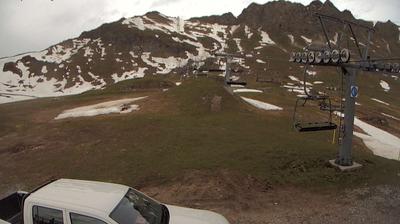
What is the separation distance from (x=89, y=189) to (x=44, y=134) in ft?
87.1

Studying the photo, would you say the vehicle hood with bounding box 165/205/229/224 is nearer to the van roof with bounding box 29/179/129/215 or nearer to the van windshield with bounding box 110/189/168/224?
the van windshield with bounding box 110/189/168/224

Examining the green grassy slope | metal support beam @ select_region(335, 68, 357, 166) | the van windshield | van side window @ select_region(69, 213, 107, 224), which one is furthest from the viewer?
the green grassy slope

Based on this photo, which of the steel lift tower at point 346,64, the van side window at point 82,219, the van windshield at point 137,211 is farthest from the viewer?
the steel lift tower at point 346,64

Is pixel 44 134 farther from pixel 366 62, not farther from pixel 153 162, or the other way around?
pixel 366 62

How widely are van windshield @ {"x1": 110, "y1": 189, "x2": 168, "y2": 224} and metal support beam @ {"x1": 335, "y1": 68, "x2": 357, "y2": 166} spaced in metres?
14.6

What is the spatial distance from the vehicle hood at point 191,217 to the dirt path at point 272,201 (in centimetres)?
539

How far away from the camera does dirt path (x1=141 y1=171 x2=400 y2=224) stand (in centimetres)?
1624

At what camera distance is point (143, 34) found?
200 m

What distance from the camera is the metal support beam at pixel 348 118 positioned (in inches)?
848

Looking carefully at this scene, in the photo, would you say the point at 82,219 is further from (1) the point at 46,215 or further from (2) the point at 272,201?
(2) the point at 272,201

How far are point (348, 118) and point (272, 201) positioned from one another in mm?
7425

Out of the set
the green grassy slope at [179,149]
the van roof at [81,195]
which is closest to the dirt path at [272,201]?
the green grassy slope at [179,149]

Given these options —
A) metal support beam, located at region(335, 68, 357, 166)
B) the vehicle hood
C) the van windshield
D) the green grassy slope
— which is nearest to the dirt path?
the green grassy slope

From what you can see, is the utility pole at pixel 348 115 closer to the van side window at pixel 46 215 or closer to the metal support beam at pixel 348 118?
the metal support beam at pixel 348 118
